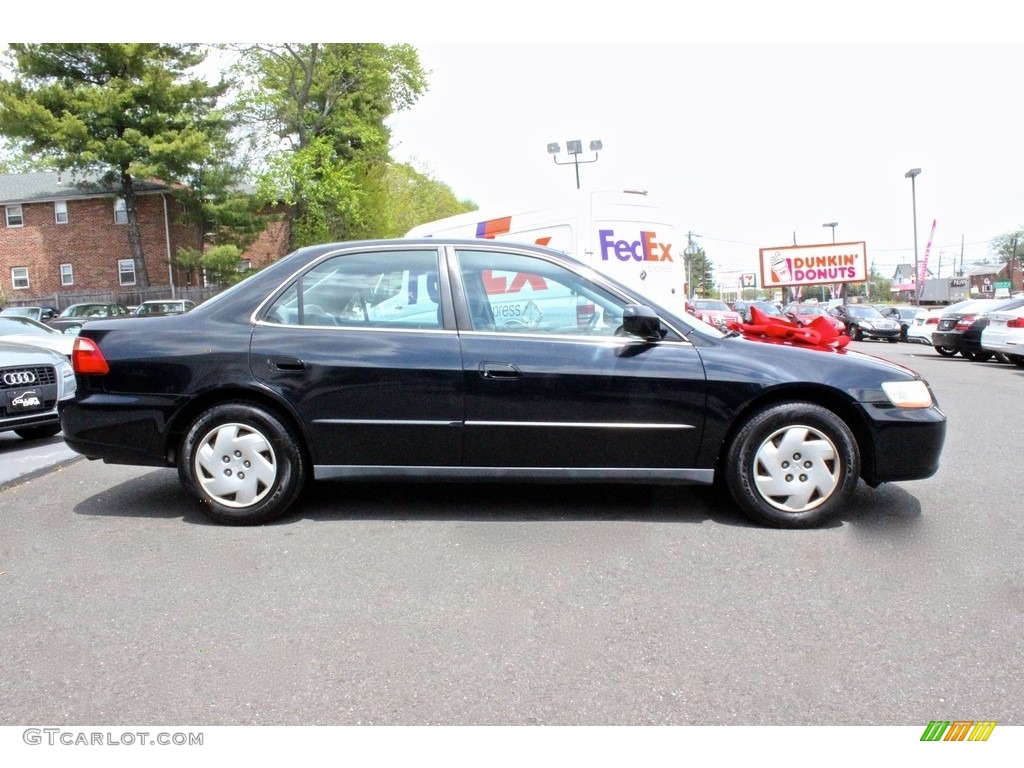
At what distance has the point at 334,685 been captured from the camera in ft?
9.42

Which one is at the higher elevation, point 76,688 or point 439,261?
point 439,261

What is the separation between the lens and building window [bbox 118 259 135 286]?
40.8 metres

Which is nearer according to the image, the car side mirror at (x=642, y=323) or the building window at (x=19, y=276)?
the car side mirror at (x=642, y=323)

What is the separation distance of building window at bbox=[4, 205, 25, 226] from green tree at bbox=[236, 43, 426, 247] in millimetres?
13091

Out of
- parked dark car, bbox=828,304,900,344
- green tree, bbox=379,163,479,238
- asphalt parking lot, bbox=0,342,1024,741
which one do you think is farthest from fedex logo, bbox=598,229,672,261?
green tree, bbox=379,163,479,238

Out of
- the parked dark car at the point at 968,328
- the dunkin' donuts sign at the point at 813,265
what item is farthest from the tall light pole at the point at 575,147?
the dunkin' donuts sign at the point at 813,265

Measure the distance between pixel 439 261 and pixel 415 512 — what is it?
1.47 meters

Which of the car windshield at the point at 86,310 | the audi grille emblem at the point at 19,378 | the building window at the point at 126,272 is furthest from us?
the building window at the point at 126,272

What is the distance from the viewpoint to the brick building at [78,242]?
40.3 meters

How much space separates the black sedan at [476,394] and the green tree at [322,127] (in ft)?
108

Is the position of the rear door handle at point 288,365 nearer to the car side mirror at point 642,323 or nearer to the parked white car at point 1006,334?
the car side mirror at point 642,323

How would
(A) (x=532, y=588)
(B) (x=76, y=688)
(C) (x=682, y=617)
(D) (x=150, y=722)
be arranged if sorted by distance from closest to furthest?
(D) (x=150, y=722) → (B) (x=76, y=688) → (C) (x=682, y=617) → (A) (x=532, y=588)

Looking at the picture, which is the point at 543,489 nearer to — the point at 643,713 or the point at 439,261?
the point at 439,261

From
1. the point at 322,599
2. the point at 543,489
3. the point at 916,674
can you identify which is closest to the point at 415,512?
the point at 543,489
